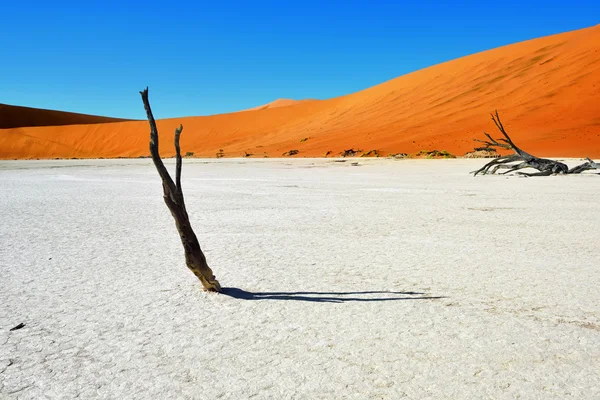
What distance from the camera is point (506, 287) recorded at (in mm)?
2719

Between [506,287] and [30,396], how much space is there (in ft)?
7.48

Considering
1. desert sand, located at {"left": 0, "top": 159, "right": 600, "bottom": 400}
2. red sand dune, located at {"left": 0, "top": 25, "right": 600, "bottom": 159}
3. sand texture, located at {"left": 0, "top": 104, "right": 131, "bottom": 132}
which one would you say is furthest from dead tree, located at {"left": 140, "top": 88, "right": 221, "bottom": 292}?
sand texture, located at {"left": 0, "top": 104, "right": 131, "bottom": 132}

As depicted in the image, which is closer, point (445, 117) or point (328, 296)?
point (328, 296)

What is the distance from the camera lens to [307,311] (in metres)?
2.40

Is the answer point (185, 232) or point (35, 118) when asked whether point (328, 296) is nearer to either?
point (185, 232)

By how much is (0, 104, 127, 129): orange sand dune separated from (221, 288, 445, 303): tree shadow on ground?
71.4 meters

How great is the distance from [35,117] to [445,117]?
199 ft

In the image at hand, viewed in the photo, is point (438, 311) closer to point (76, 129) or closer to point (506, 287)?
point (506, 287)

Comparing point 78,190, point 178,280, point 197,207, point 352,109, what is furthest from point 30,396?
point 352,109

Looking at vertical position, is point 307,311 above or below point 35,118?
below

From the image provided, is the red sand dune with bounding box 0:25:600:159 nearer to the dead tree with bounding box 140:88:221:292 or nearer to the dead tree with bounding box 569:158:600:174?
the dead tree with bounding box 569:158:600:174

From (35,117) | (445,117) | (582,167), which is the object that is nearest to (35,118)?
(35,117)

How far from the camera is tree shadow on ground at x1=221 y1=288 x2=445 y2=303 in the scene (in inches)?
101

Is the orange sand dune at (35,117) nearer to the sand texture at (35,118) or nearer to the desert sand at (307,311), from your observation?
the sand texture at (35,118)
